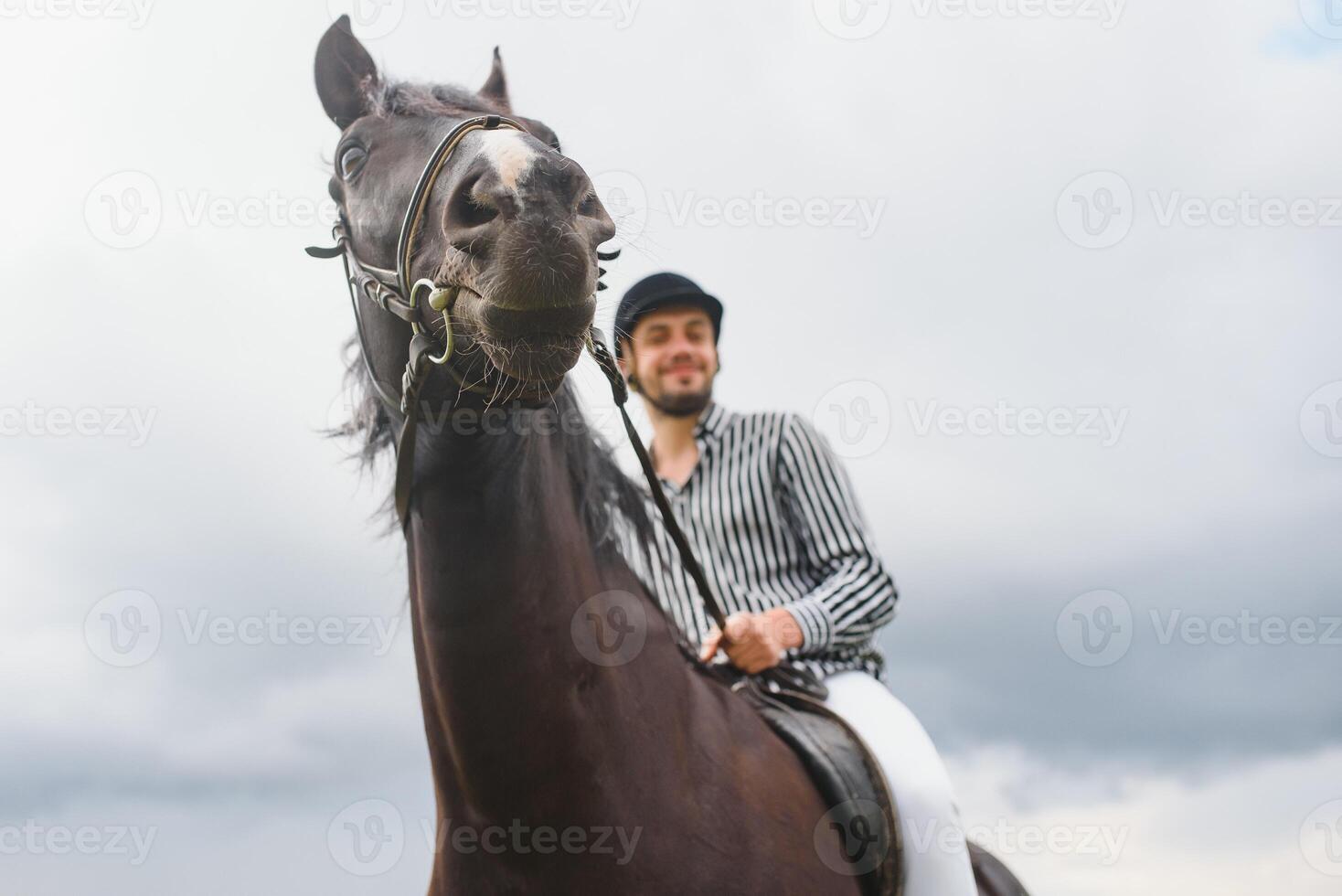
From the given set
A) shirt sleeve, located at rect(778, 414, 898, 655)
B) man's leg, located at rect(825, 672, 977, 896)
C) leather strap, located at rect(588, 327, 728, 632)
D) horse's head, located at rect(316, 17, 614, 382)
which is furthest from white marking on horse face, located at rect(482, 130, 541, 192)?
man's leg, located at rect(825, 672, 977, 896)

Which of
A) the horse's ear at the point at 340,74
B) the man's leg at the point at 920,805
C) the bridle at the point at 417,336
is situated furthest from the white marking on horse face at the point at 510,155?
the man's leg at the point at 920,805

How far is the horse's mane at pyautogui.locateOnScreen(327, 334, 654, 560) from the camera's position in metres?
3.36

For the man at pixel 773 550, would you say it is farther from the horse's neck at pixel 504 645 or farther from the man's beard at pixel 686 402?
the horse's neck at pixel 504 645

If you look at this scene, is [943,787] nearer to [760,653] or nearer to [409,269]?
[760,653]

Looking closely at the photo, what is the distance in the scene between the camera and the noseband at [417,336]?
2.79m

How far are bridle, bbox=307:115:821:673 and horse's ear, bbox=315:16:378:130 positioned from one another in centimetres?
63

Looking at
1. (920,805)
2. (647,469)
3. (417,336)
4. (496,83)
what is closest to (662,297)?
(496,83)

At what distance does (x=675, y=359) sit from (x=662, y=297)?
0.32 metres

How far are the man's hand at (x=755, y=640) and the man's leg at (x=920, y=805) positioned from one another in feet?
1.13

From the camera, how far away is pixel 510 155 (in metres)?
2.59

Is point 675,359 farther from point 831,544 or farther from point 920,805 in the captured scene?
point 920,805

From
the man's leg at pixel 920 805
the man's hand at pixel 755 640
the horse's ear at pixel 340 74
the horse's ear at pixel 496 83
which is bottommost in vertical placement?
the man's leg at pixel 920 805

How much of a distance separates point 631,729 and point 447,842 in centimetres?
66

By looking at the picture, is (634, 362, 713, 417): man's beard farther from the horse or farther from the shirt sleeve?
the horse
